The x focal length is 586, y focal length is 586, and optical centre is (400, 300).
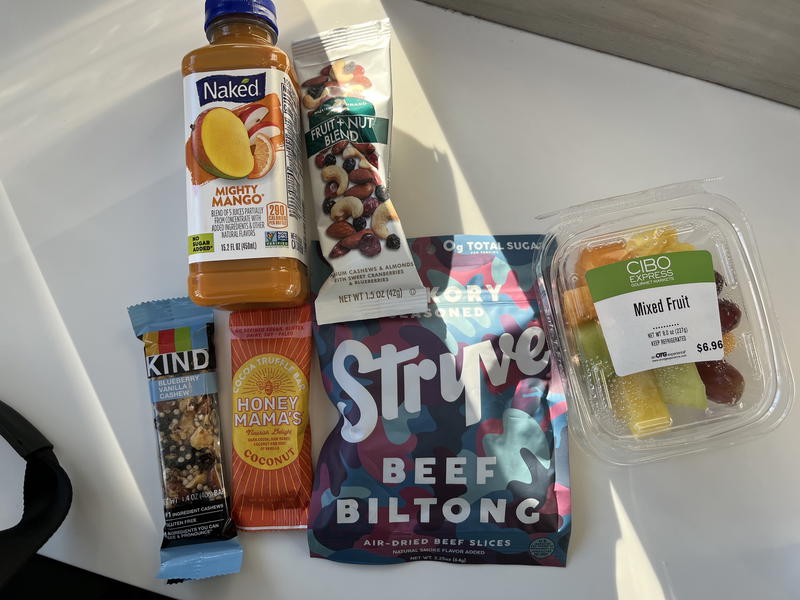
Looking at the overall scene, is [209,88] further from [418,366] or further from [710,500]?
[710,500]

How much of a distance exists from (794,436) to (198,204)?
799 mm

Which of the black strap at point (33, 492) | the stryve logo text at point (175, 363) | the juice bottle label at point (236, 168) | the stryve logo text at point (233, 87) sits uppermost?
the stryve logo text at point (233, 87)

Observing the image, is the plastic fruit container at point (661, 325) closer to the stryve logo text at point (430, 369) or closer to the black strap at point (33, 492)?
the stryve logo text at point (430, 369)

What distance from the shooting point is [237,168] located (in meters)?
0.66

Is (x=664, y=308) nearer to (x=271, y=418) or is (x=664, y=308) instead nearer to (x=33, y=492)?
(x=271, y=418)

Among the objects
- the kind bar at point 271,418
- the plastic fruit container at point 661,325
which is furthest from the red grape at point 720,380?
the kind bar at point 271,418

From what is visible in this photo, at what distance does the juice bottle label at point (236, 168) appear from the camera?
658mm

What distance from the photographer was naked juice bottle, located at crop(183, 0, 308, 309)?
0.66 meters

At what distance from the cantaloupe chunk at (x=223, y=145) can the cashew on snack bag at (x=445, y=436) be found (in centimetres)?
15

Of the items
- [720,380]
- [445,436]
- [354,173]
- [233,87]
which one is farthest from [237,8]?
[720,380]

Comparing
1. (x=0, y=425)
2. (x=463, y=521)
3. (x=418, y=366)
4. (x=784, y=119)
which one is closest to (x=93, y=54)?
(x=0, y=425)

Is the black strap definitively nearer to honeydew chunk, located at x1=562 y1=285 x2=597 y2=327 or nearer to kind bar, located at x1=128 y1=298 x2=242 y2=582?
kind bar, located at x1=128 y1=298 x2=242 y2=582

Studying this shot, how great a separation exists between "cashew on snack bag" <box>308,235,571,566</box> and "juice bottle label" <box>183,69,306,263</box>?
4.2 inches

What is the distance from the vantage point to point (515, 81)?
80 cm
